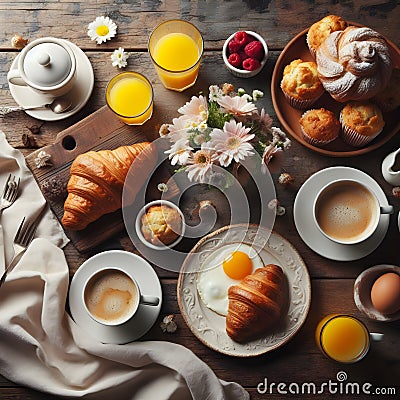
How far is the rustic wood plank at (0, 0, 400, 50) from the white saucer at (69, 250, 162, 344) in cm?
64

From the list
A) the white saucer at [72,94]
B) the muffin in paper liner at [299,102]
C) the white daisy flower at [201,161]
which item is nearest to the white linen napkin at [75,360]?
the white saucer at [72,94]

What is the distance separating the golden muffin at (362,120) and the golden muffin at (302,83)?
0.10 meters

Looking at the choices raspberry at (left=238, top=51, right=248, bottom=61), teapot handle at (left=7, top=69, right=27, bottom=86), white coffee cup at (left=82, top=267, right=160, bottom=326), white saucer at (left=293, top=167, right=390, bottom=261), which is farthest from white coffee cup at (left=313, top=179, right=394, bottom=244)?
teapot handle at (left=7, top=69, right=27, bottom=86)

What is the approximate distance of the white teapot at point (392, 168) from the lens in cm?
186

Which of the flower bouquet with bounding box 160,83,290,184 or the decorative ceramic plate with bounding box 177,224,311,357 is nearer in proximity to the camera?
the flower bouquet with bounding box 160,83,290,184

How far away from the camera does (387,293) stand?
5.74 ft

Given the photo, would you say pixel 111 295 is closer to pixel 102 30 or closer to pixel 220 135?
pixel 220 135

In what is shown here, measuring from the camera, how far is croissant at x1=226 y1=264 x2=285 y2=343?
176 centimetres

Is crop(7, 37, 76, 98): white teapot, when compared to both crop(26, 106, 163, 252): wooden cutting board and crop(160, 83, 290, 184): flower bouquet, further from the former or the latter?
crop(160, 83, 290, 184): flower bouquet

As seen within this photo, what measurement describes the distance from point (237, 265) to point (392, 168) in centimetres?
53

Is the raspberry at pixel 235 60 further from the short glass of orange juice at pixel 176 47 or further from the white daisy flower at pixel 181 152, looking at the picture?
the white daisy flower at pixel 181 152

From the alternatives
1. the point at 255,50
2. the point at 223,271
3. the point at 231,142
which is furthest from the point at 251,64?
the point at 223,271

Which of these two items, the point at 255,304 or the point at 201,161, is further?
the point at 255,304

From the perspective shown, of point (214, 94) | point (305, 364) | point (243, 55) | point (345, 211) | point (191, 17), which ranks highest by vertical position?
point (191, 17)
